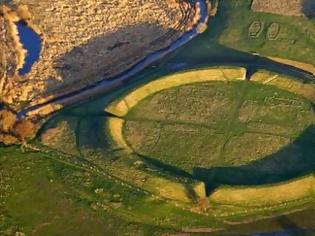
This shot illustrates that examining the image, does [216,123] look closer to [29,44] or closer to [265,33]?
[265,33]

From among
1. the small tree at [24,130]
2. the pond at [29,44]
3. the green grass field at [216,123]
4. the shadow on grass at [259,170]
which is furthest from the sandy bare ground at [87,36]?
the shadow on grass at [259,170]

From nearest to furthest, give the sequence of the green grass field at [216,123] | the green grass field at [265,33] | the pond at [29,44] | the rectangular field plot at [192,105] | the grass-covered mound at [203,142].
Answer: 1. the grass-covered mound at [203,142]
2. the green grass field at [216,123]
3. the rectangular field plot at [192,105]
4. the pond at [29,44]
5. the green grass field at [265,33]

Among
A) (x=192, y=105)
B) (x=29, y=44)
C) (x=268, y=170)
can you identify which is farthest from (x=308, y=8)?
(x=29, y=44)

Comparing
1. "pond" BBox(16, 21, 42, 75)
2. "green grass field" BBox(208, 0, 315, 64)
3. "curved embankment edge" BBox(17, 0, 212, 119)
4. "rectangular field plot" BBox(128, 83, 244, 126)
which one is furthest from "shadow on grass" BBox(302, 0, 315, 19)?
"pond" BBox(16, 21, 42, 75)

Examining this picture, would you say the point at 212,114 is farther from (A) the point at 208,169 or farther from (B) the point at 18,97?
(B) the point at 18,97

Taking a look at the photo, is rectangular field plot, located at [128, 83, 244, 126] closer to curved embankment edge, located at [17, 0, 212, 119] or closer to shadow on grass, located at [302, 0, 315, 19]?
curved embankment edge, located at [17, 0, 212, 119]

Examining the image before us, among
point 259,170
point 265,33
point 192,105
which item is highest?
point 265,33

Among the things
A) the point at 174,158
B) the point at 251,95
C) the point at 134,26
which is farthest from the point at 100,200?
the point at 134,26

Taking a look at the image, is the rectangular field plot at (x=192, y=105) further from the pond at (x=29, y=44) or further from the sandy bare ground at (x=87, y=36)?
the pond at (x=29, y=44)
